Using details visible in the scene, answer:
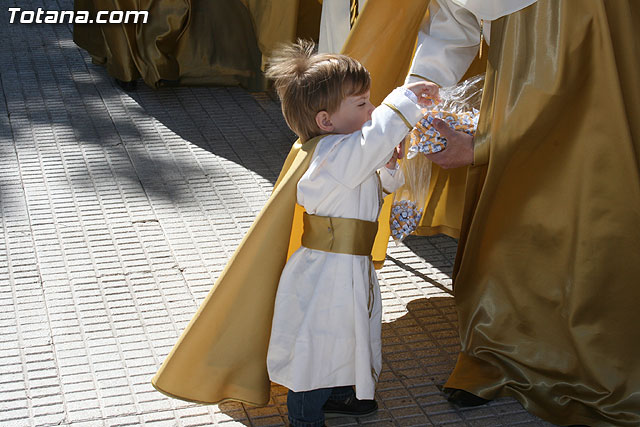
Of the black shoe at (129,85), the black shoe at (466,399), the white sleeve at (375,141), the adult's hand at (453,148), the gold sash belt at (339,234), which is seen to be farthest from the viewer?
the black shoe at (129,85)

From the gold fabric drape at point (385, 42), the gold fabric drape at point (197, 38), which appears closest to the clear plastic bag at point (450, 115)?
the gold fabric drape at point (385, 42)

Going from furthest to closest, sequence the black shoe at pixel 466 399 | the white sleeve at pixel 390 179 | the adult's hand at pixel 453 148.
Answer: the black shoe at pixel 466 399 < the adult's hand at pixel 453 148 < the white sleeve at pixel 390 179

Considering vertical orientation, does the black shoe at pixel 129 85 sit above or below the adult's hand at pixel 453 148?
below

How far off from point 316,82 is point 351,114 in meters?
0.13

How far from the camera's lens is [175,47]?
194 inches

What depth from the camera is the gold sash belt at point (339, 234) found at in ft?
6.85

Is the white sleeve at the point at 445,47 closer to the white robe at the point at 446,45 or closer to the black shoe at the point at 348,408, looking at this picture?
the white robe at the point at 446,45

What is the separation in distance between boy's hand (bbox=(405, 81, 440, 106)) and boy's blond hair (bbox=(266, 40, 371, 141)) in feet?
0.42

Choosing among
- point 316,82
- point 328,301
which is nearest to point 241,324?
point 328,301

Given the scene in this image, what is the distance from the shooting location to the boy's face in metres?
2.04

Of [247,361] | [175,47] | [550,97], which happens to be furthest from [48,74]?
[550,97]

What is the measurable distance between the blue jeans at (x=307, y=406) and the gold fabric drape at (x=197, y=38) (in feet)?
9.88

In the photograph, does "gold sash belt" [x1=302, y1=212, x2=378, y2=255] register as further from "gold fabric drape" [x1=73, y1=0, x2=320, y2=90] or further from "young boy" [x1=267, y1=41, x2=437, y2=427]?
"gold fabric drape" [x1=73, y1=0, x2=320, y2=90]

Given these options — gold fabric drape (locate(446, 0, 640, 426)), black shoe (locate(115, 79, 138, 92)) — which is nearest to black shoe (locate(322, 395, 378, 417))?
gold fabric drape (locate(446, 0, 640, 426))
